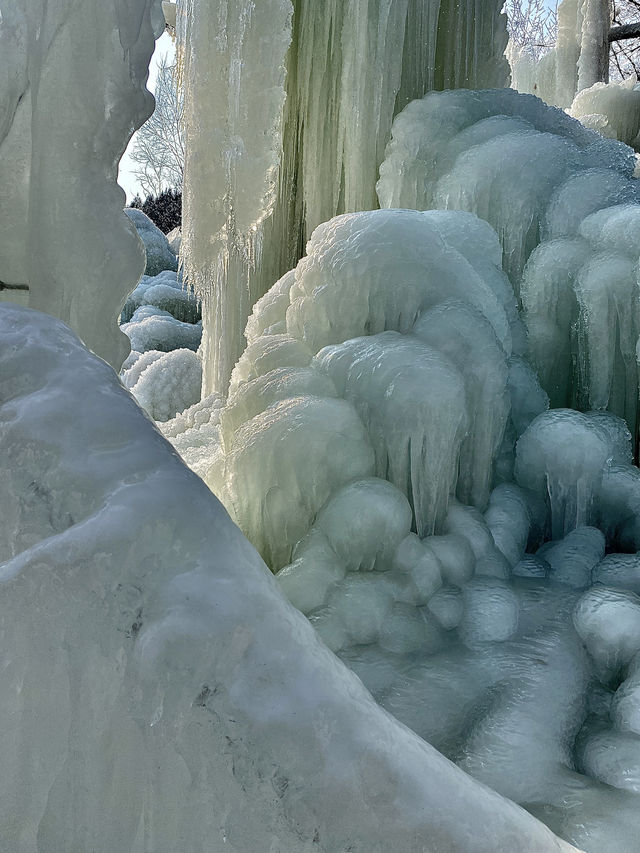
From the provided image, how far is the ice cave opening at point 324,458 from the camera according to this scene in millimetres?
1076

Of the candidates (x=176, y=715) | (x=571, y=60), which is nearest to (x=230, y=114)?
(x=176, y=715)

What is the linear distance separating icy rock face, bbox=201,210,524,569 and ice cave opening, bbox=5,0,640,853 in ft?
0.04

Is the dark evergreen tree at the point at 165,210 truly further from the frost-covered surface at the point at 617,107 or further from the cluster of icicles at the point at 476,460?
the cluster of icicles at the point at 476,460

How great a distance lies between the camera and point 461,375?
9.29ft

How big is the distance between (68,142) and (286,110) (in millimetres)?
2219

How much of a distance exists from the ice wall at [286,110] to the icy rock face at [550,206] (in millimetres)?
224

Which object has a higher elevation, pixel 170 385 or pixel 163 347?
pixel 170 385

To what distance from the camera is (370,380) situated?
9.00 ft

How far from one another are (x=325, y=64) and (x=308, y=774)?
11.8 ft

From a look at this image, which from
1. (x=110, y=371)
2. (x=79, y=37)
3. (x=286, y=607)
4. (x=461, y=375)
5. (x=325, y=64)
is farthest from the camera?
(x=325, y=64)

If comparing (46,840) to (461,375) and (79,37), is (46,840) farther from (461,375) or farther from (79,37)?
(461,375)

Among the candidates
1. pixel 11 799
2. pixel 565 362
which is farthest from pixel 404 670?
pixel 565 362

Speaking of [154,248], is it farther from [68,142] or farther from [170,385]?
[68,142]

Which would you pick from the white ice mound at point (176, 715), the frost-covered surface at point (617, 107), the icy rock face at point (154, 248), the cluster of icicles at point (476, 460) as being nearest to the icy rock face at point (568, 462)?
the cluster of icicles at point (476, 460)
